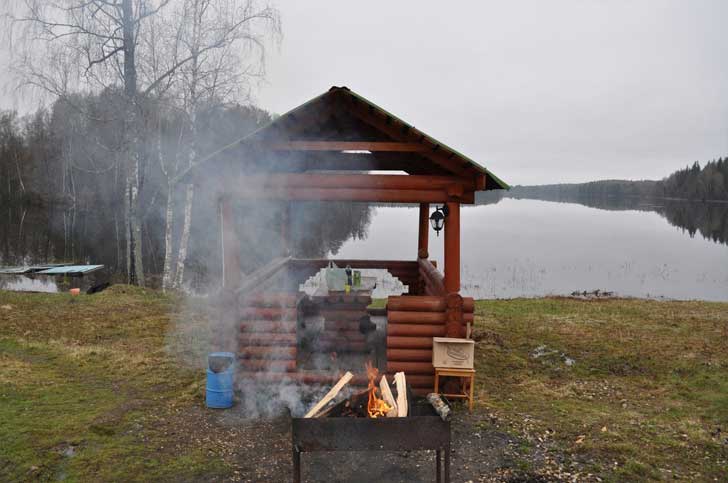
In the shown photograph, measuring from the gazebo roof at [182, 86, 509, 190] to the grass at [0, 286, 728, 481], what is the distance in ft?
10.5

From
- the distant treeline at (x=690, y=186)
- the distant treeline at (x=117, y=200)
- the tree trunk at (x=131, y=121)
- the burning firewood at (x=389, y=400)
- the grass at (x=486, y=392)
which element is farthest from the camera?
the distant treeline at (x=690, y=186)

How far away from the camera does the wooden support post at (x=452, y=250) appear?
23.4 feet

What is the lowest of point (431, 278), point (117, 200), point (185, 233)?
point (431, 278)

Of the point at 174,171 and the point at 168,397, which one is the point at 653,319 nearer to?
the point at 168,397

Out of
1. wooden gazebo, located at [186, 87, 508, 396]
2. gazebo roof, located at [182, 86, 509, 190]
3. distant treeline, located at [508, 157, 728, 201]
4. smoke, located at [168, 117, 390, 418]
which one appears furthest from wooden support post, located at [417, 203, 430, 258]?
distant treeline, located at [508, 157, 728, 201]

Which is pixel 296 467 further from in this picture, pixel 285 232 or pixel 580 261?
pixel 580 261

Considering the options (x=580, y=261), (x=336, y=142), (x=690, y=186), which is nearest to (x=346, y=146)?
(x=336, y=142)

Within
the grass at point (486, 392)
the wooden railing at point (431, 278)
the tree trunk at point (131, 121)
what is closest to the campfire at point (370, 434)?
the grass at point (486, 392)

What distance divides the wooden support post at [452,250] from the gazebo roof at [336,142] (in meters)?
0.55

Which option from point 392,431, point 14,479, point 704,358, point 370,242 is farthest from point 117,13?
point 370,242

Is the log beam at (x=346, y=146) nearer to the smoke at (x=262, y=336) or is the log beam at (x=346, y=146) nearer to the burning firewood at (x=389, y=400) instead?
the smoke at (x=262, y=336)

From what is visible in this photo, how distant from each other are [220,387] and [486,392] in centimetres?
386

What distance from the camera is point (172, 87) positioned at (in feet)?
50.6

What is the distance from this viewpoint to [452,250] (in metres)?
7.24
